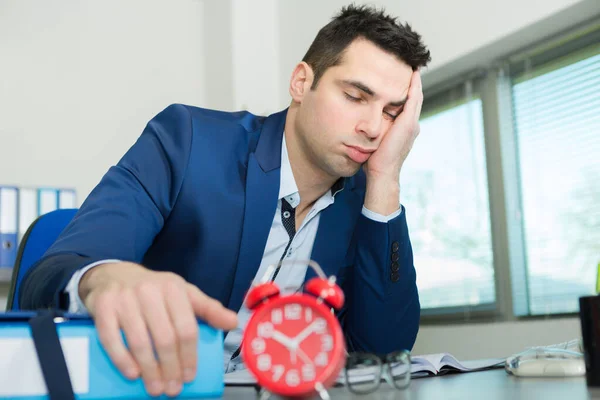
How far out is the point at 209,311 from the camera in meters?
0.62

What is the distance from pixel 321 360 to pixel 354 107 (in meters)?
0.95

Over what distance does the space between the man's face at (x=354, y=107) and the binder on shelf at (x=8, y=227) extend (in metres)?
1.76

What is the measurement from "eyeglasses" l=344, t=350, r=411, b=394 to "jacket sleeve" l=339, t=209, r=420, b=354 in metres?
0.60

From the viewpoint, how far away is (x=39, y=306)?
83 cm

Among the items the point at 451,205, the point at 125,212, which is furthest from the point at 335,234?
the point at 451,205

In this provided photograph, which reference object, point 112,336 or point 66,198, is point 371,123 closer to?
point 112,336

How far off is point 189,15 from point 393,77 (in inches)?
103

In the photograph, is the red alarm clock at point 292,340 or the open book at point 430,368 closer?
the red alarm clock at point 292,340

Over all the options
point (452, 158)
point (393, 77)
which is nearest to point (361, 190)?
point (393, 77)

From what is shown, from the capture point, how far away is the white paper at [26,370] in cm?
58

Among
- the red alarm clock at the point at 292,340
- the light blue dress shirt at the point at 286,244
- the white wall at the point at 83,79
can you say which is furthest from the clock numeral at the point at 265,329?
the white wall at the point at 83,79

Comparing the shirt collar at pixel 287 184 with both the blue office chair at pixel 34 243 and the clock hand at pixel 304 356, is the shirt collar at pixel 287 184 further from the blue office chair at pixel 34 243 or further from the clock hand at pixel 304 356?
the clock hand at pixel 304 356

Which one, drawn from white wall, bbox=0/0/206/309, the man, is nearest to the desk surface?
the man

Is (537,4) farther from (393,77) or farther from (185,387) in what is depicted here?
(185,387)
